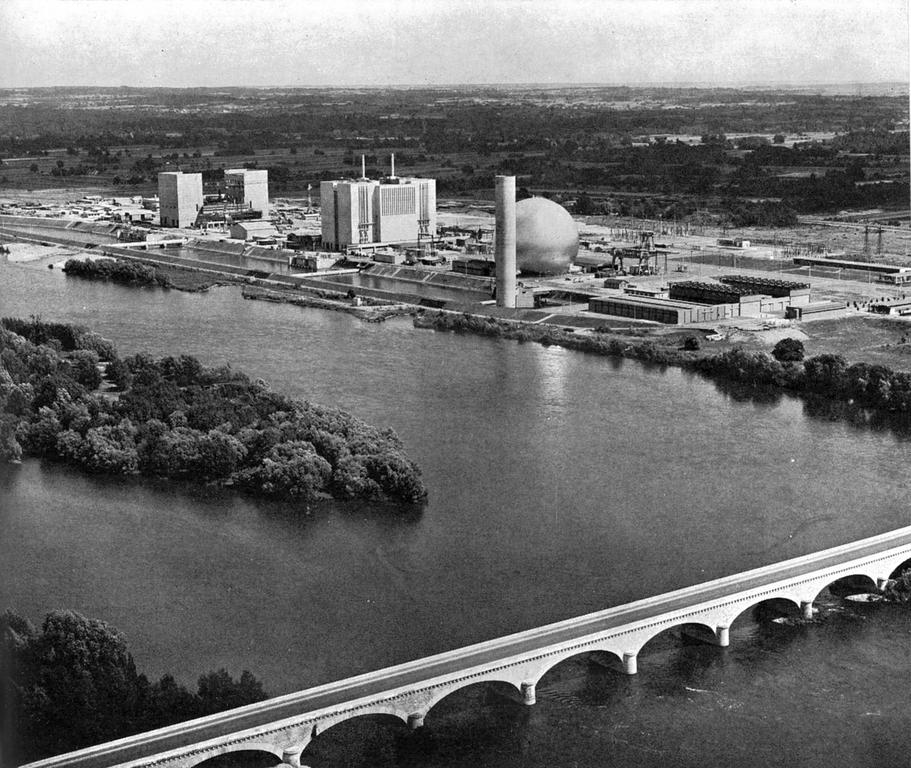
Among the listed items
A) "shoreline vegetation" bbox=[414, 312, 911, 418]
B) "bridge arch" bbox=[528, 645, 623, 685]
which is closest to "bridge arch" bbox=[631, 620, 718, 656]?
"bridge arch" bbox=[528, 645, 623, 685]

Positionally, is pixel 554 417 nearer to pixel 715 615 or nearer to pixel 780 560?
pixel 780 560

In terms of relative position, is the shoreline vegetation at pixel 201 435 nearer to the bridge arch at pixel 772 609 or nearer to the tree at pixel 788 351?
the bridge arch at pixel 772 609

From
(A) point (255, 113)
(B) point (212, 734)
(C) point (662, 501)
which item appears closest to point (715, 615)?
(C) point (662, 501)

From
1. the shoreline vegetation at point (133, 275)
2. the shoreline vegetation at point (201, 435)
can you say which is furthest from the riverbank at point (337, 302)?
the shoreline vegetation at point (201, 435)

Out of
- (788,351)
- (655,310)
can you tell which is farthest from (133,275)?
(788,351)

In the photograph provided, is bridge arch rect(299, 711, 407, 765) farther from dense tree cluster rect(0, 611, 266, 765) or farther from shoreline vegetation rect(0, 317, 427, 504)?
shoreline vegetation rect(0, 317, 427, 504)

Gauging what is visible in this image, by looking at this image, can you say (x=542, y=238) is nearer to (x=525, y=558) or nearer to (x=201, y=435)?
(x=201, y=435)
